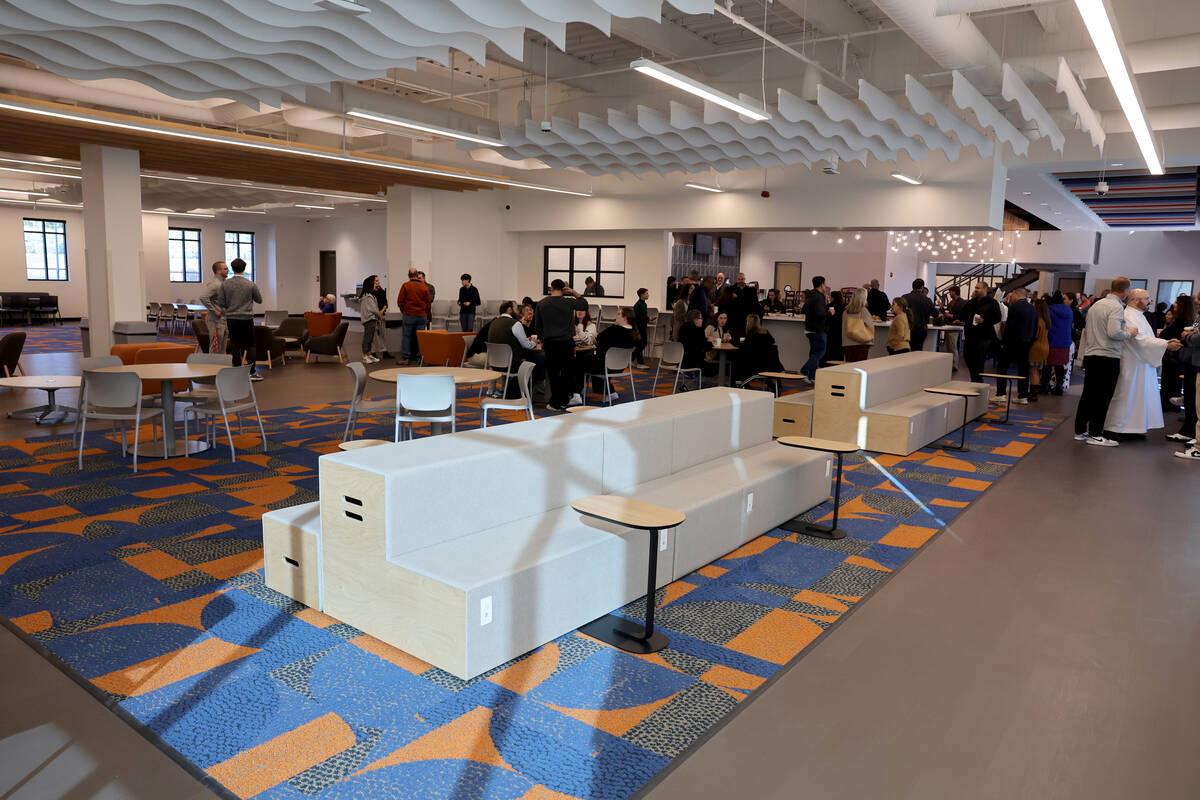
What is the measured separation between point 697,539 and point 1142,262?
1094 inches

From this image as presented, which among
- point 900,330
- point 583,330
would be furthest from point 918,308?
point 583,330

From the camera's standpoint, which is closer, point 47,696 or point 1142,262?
point 47,696

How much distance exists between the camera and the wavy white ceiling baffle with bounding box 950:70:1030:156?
24.1 ft

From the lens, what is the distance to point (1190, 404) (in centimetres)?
865

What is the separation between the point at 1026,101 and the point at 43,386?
9.43 metres

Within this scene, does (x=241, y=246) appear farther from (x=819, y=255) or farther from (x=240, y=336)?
(x=819, y=255)

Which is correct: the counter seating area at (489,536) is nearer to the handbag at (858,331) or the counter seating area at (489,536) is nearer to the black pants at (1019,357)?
the handbag at (858,331)

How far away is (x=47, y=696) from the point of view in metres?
3.00

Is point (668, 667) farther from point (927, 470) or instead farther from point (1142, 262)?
point (1142, 262)

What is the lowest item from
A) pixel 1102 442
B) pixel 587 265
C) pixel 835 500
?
pixel 1102 442

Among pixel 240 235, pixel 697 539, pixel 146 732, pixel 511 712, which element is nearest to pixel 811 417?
pixel 697 539

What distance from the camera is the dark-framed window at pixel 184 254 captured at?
25.1 metres

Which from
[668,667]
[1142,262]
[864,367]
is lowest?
[668,667]

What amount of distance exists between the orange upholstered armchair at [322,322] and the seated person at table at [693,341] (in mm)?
7184
